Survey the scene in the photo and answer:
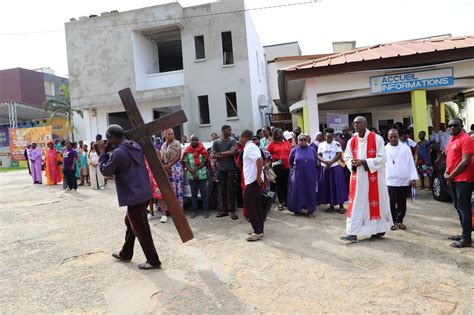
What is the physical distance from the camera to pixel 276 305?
3.77 meters

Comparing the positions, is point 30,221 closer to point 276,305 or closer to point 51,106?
point 276,305

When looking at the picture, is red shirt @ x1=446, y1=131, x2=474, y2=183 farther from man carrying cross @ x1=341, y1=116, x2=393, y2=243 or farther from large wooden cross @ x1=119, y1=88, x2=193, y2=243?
large wooden cross @ x1=119, y1=88, x2=193, y2=243

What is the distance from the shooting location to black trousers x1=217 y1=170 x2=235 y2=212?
7691 millimetres

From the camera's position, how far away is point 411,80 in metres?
10.0

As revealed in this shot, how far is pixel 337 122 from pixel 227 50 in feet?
32.5

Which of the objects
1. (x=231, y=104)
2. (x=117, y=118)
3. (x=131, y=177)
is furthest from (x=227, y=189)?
(x=117, y=118)

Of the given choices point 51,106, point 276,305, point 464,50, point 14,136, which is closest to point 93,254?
point 276,305

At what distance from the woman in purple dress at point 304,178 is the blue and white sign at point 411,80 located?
3.86 meters

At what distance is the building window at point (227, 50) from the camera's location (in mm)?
18797

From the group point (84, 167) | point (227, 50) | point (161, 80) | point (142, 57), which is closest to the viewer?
point (84, 167)

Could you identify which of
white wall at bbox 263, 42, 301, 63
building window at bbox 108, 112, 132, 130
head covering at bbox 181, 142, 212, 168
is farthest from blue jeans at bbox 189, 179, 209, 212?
white wall at bbox 263, 42, 301, 63

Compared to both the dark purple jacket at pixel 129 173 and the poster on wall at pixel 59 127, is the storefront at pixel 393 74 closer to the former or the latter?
the dark purple jacket at pixel 129 173

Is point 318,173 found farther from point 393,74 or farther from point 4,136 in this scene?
point 4,136

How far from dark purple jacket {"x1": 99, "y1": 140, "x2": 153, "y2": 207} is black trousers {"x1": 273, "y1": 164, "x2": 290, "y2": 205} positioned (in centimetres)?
385
